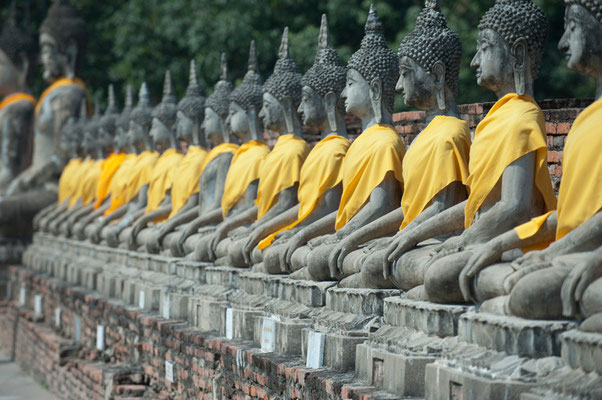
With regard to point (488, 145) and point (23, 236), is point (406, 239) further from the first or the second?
point (23, 236)

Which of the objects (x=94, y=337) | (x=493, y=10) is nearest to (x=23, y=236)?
(x=94, y=337)

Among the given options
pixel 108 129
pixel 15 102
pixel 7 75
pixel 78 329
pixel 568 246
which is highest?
pixel 7 75

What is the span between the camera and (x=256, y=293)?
8086 millimetres

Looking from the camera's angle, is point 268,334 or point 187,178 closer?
point 268,334

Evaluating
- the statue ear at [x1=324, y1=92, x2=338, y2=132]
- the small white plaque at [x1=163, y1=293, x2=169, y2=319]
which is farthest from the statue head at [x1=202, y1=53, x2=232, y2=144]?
the statue ear at [x1=324, y1=92, x2=338, y2=132]

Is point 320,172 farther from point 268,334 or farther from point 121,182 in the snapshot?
point 121,182

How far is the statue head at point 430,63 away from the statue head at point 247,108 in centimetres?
337

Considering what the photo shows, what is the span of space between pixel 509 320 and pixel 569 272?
326 mm

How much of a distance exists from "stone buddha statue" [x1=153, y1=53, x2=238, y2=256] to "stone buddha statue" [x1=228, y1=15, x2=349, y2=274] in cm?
184

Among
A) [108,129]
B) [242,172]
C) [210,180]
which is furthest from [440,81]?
[108,129]

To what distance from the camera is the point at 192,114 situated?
1126 cm

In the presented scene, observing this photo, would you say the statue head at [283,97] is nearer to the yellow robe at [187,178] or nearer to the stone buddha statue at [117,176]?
the yellow robe at [187,178]

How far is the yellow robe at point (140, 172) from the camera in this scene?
12.9 metres

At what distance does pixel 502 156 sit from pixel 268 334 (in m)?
2.40
